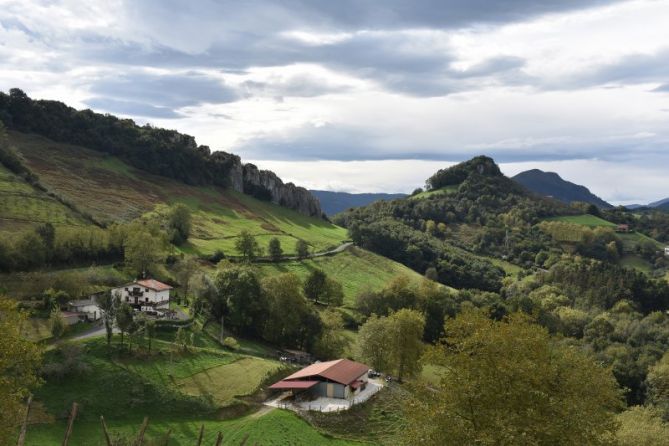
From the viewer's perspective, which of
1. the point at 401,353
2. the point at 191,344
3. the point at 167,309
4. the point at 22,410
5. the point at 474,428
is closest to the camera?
the point at 474,428

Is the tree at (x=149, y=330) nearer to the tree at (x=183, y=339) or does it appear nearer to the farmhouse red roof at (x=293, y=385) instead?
the tree at (x=183, y=339)

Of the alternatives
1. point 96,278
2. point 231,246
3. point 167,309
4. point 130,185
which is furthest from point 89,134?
point 167,309

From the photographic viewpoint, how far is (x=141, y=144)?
586ft

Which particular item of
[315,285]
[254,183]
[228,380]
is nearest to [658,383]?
[315,285]

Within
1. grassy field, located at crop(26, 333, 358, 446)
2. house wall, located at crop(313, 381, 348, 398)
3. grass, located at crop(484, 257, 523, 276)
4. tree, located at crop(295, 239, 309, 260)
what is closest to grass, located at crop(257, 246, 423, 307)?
tree, located at crop(295, 239, 309, 260)

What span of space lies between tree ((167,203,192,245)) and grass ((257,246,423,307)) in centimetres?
1858

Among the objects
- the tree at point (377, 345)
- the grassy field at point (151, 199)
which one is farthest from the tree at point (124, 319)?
the grassy field at point (151, 199)

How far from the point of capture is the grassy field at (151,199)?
4993 inches

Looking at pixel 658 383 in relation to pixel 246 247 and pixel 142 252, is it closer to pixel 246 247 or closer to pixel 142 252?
pixel 246 247

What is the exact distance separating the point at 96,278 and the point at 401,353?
45.3 m

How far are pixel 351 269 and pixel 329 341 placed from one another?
55708 mm

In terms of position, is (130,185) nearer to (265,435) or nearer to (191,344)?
(191,344)

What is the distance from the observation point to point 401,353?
221 feet

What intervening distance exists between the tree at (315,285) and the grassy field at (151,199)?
24938 millimetres
